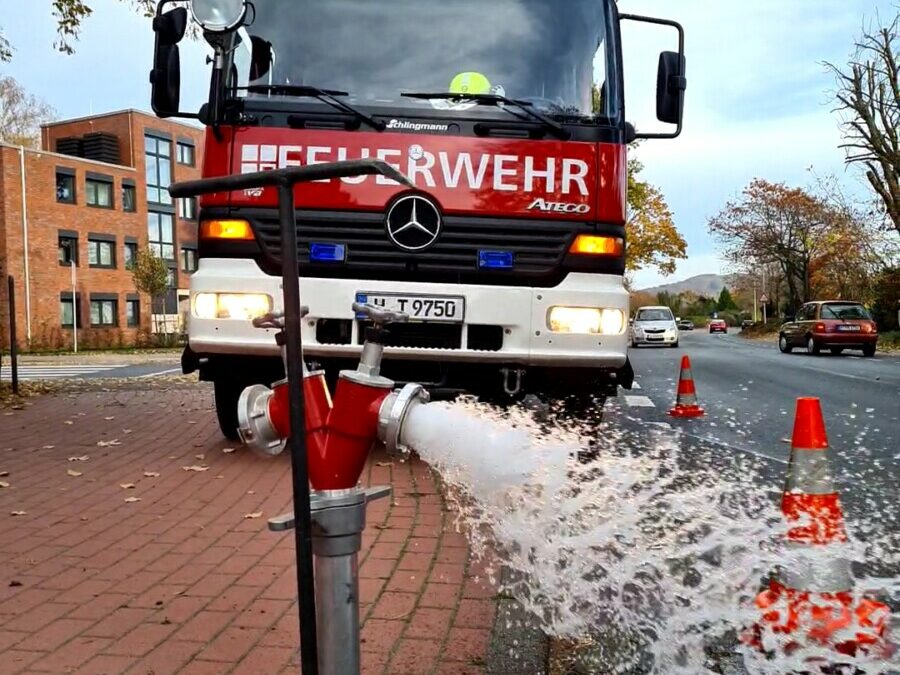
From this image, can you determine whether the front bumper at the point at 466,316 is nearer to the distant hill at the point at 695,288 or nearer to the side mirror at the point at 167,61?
the side mirror at the point at 167,61

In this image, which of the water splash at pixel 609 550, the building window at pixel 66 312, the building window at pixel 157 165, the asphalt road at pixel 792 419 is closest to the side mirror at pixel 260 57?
the water splash at pixel 609 550

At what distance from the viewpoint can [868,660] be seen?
8.55 ft

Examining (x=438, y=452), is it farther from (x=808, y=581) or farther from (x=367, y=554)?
(x=367, y=554)

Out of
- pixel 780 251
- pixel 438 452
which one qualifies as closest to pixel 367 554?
pixel 438 452

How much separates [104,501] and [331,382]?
1508mm

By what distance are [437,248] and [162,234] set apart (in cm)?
4645

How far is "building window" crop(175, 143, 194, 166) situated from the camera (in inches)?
1941

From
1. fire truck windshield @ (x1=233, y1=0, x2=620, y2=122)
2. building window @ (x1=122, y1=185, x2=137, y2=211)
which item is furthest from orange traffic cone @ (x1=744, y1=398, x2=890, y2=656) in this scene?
building window @ (x1=122, y1=185, x2=137, y2=211)

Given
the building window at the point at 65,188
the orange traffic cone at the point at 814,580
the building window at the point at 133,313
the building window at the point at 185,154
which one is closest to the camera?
the orange traffic cone at the point at 814,580

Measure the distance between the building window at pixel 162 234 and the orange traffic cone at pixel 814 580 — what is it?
47.0 m

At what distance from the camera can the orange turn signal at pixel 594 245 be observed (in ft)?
16.6

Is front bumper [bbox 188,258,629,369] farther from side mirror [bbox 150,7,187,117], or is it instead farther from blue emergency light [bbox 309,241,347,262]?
side mirror [bbox 150,7,187,117]

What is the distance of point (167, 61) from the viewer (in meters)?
5.23

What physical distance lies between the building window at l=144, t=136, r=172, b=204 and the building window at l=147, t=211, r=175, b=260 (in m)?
0.89
